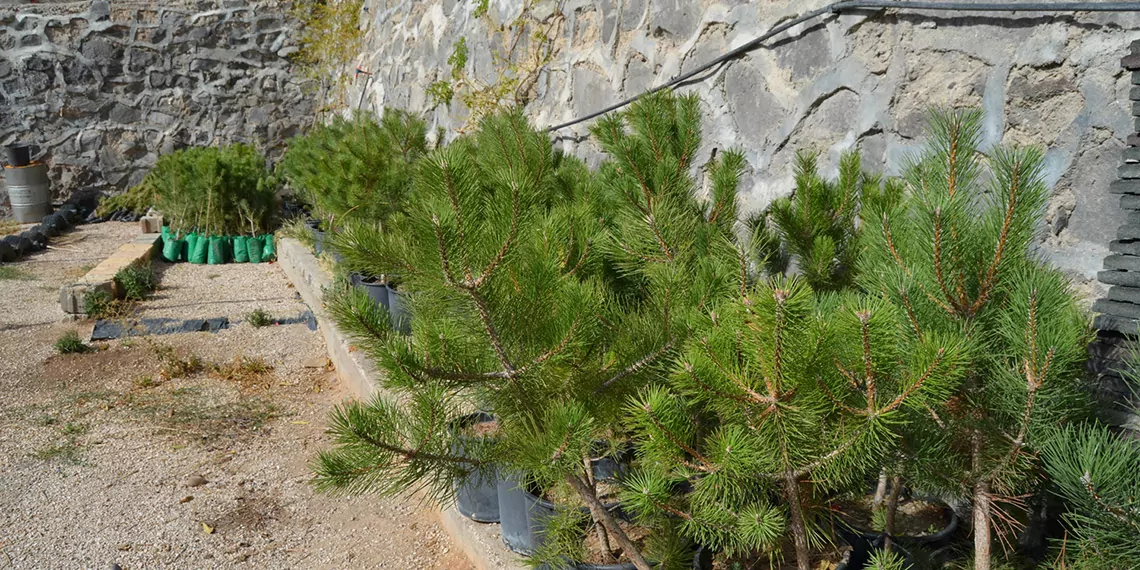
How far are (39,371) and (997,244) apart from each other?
4641mm

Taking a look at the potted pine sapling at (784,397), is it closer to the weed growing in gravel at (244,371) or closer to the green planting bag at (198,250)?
the weed growing in gravel at (244,371)

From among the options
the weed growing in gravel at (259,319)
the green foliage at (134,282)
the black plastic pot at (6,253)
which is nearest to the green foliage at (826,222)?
the weed growing in gravel at (259,319)

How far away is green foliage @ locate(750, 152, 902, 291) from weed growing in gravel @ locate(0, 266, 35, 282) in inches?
257

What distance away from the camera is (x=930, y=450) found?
1.51 meters

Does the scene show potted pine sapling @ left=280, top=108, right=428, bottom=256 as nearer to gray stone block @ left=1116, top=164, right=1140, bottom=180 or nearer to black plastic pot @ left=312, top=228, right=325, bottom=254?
black plastic pot @ left=312, top=228, right=325, bottom=254

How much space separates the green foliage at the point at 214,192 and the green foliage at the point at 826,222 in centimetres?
651

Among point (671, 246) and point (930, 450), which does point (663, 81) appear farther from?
point (930, 450)

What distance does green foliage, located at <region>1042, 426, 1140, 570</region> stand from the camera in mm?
1263

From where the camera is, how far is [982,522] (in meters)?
1.55

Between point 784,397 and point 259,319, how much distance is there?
15.5 ft

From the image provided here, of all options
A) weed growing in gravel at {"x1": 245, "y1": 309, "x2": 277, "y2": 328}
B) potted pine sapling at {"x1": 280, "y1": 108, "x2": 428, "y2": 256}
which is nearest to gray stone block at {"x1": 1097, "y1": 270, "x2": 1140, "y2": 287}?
potted pine sapling at {"x1": 280, "y1": 108, "x2": 428, "y2": 256}

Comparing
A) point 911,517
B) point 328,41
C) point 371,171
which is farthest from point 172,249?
point 911,517

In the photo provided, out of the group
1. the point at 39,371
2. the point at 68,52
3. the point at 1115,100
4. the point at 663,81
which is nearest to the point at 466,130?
the point at 663,81

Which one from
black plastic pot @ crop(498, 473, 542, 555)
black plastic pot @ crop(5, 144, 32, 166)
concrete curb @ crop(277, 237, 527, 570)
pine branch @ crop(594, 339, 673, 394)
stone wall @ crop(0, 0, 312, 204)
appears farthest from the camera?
stone wall @ crop(0, 0, 312, 204)
